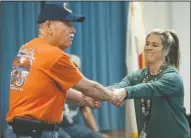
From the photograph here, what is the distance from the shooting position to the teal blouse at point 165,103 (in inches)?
93.1

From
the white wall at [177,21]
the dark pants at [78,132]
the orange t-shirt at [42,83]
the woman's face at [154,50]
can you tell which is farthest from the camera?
the white wall at [177,21]

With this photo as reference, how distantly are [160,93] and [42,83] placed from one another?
0.82 meters

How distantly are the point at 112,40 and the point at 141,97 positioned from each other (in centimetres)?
230

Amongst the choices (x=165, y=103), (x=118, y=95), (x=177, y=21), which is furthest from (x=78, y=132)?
(x=177, y=21)

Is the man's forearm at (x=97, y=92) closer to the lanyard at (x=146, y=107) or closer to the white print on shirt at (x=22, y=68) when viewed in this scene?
the lanyard at (x=146, y=107)

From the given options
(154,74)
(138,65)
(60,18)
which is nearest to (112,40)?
(138,65)

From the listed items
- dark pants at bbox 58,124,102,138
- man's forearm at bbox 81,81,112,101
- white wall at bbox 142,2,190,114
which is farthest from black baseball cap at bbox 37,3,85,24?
white wall at bbox 142,2,190,114

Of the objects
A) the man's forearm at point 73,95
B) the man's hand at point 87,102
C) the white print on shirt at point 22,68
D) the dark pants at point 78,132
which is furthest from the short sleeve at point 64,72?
the dark pants at point 78,132

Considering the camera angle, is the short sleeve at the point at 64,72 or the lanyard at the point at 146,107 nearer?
the short sleeve at the point at 64,72

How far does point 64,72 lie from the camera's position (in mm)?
1997

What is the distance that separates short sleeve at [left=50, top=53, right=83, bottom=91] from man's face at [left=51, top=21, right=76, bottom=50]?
164mm

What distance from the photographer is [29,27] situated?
429cm

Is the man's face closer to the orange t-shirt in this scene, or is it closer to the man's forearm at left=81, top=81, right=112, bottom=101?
the orange t-shirt

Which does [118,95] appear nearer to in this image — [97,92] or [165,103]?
[97,92]
